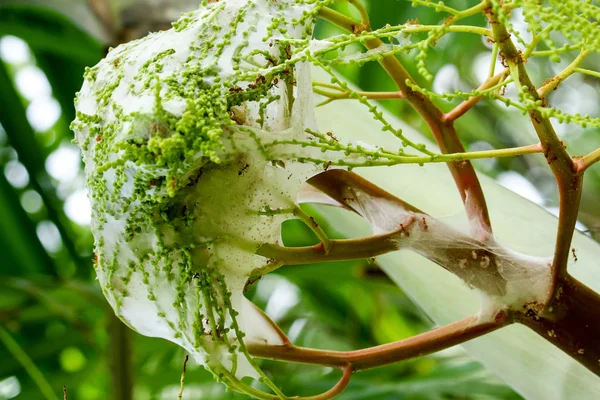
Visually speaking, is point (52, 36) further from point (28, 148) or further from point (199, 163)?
point (199, 163)

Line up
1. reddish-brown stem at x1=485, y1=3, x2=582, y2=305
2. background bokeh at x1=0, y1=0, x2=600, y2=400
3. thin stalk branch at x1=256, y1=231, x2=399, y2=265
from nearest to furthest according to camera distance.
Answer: reddish-brown stem at x1=485, y1=3, x2=582, y2=305, thin stalk branch at x1=256, y1=231, x2=399, y2=265, background bokeh at x1=0, y1=0, x2=600, y2=400

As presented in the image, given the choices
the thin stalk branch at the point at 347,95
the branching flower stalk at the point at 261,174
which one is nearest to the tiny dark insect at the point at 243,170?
the branching flower stalk at the point at 261,174

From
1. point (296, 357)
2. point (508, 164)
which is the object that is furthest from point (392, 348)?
point (508, 164)

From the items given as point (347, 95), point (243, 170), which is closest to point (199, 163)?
point (243, 170)

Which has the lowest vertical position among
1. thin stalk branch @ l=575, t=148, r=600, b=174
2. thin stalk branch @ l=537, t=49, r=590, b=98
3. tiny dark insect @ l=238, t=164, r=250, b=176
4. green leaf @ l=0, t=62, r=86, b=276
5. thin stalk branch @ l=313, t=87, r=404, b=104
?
thin stalk branch @ l=575, t=148, r=600, b=174

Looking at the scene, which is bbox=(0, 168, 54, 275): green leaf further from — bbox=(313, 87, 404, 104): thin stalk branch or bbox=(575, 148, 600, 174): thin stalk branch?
bbox=(575, 148, 600, 174): thin stalk branch

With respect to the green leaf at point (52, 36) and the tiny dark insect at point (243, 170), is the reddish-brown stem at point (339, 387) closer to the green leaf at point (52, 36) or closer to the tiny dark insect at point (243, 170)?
the tiny dark insect at point (243, 170)

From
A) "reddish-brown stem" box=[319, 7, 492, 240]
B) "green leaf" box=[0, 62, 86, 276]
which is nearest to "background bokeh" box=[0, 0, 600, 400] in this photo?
"green leaf" box=[0, 62, 86, 276]

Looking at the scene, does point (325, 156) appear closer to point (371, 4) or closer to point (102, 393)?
point (371, 4)
